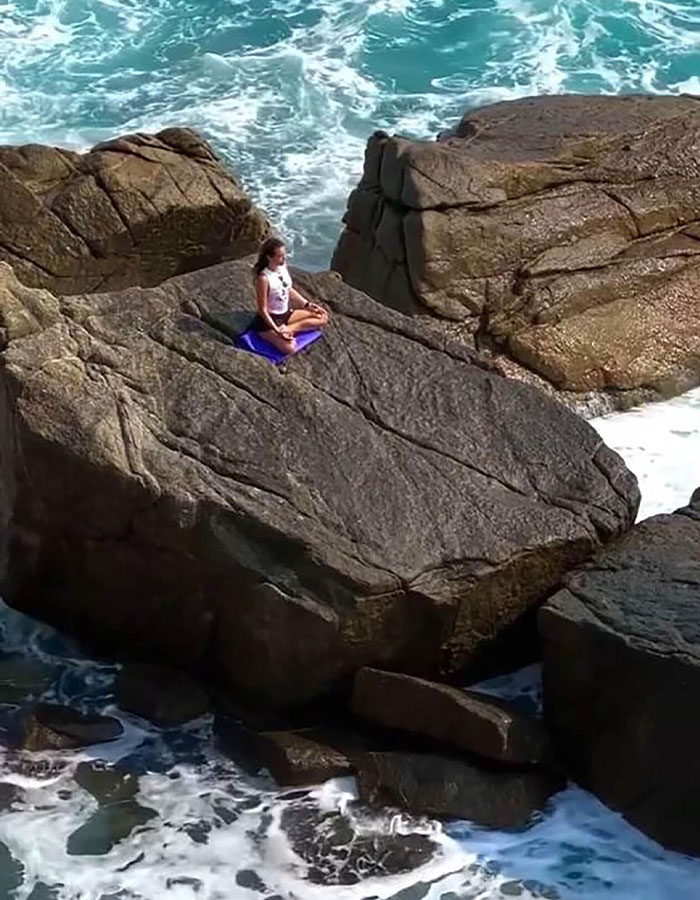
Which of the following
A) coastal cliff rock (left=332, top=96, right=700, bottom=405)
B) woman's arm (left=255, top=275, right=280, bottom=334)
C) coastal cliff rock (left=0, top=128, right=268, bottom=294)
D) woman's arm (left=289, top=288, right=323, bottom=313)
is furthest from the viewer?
coastal cliff rock (left=0, top=128, right=268, bottom=294)

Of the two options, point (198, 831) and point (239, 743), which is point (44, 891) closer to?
point (198, 831)

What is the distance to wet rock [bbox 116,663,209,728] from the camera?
816 centimetres

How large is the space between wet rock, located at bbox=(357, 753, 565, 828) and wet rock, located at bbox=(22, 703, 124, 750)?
53.3 inches

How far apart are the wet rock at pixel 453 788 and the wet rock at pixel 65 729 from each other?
1.35m

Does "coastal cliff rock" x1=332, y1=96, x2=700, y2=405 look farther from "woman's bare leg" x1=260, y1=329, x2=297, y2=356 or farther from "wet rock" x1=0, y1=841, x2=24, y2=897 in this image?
"wet rock" x1=0, y1=841, x2=24, y2=897

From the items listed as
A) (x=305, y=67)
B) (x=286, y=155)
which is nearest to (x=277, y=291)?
(x=286, y=155)

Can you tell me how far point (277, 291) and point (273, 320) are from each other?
19 centimetres

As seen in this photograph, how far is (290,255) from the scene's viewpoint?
13.3 metres

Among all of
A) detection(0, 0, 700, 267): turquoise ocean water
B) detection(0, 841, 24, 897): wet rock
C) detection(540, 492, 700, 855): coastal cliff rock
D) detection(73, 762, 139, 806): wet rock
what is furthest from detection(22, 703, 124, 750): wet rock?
detection(0, 0, 700, 267): turquoise ocean water

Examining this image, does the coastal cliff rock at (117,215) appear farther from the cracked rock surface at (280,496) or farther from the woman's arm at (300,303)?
the woman's arm at (300,303)

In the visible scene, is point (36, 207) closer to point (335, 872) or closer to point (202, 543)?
point (202, 543)

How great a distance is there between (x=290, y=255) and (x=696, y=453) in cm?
420

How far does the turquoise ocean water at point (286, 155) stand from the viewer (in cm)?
719

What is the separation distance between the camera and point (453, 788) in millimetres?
7480
